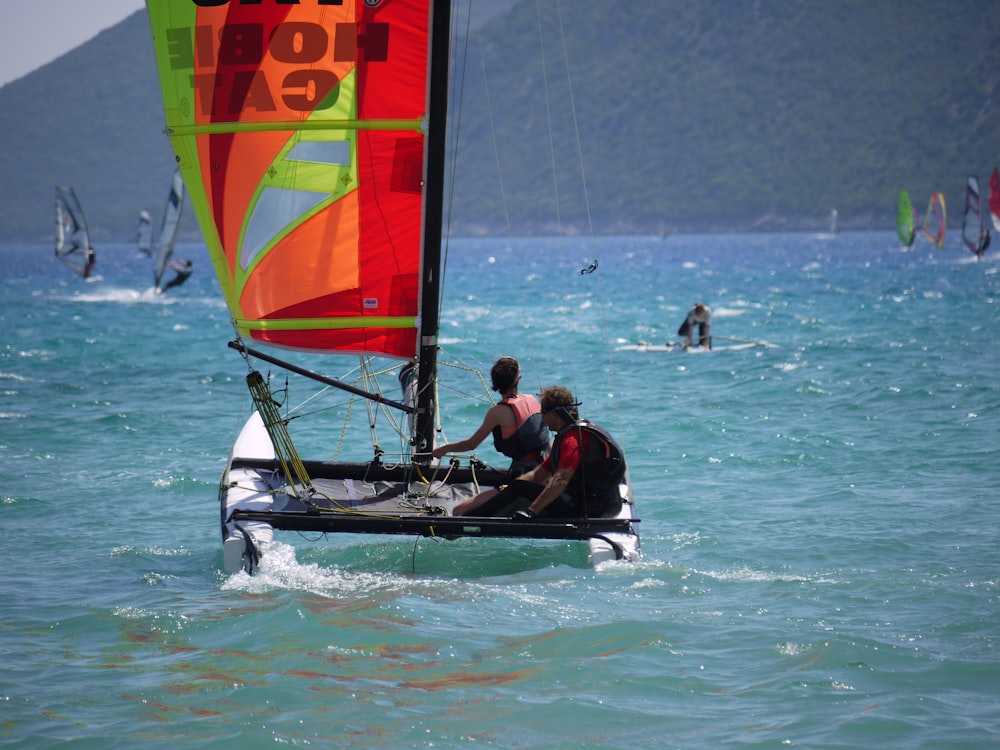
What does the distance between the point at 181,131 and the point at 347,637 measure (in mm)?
3924

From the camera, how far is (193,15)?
8.23m

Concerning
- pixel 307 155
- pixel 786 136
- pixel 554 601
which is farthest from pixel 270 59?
pixel 786 136

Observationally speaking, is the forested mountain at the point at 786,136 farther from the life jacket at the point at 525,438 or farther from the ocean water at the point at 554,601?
the life jacket at the point at 525,438

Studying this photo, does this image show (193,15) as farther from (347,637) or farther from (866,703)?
(866,703)

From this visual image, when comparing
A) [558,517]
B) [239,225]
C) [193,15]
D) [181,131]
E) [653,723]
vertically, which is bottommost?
[653,723]

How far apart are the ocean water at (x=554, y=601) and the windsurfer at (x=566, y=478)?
42cm

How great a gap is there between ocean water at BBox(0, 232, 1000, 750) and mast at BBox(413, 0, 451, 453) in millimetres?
1001

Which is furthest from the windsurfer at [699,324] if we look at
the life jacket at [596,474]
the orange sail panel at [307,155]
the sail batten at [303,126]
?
the life jacket at [596,474]

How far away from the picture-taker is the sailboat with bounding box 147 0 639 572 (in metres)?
8.18

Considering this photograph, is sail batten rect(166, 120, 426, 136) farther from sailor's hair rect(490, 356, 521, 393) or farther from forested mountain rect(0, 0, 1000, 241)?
forested mountain rect(0, 0, 1000, 241)

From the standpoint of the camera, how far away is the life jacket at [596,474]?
7.61 m

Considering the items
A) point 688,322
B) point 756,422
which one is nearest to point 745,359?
point 688,322

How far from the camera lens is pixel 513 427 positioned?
8195mm

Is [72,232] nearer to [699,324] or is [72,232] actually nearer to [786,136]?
[699,324]
